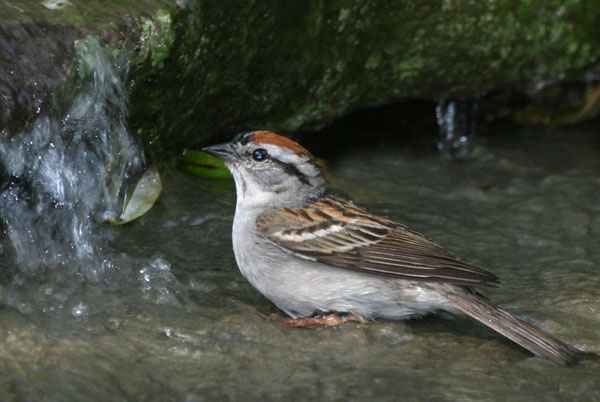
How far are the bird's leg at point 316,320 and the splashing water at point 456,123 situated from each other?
339 cm

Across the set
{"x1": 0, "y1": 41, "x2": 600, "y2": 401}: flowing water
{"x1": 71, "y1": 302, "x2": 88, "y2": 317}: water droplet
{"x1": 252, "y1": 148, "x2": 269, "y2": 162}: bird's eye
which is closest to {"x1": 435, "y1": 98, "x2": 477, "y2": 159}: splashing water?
{"x1": 0, "y1": 41, "x2": 600, "y2": 401}: flowing water

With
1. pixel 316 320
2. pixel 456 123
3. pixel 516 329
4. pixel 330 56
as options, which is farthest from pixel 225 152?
pixel 456 123

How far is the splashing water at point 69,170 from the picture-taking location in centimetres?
487

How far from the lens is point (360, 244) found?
474 centimetres

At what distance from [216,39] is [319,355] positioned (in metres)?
2.36

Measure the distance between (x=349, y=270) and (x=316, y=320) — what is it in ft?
1.04

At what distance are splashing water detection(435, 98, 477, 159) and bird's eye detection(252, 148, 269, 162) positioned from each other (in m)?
3.01

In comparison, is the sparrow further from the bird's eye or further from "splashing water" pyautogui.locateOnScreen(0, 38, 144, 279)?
"splashing water" pyautogui.locateOnScreen(0, 38, 144, 279)

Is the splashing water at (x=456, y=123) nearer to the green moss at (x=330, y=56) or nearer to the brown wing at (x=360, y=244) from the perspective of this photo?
the green moss at (x=330, y=56)

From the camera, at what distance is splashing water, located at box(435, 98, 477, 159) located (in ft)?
25.5

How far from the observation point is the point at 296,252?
15.3 ft

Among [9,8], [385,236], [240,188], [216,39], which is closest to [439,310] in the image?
[385,236]

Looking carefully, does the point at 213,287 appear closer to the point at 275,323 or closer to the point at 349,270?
the point at 275,323

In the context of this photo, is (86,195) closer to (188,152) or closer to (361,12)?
(188,152)
